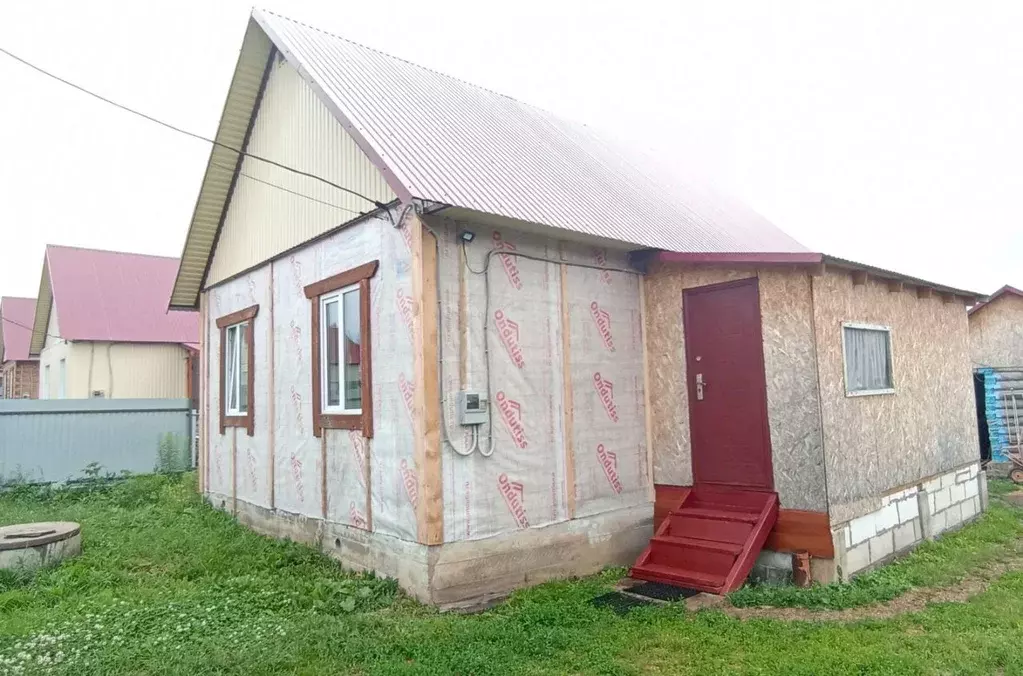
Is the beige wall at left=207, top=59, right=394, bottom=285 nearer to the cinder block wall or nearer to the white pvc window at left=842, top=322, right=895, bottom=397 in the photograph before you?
the white pvc window at left=842, top=322, right=895, bottom=397

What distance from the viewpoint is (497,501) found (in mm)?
7102

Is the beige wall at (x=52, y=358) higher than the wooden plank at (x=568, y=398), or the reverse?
the beige wall at (x=52, y=358)

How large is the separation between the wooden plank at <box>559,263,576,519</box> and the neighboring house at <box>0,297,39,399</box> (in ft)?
81.1

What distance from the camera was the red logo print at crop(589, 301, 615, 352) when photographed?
8328mm

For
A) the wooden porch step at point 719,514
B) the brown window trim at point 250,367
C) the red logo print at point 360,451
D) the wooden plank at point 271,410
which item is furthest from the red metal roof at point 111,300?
the wooden porch step at point 719,514

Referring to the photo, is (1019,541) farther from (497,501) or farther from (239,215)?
(239,215)

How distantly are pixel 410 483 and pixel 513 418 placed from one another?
A: 50.5 inches

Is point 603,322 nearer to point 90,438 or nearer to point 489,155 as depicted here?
point 489,155

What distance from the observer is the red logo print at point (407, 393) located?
22.2 feet

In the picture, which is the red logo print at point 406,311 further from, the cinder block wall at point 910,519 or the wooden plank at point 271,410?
the cinder block wall at point 910,519

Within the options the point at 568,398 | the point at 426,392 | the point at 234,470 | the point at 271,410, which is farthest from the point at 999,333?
the point at 234,470

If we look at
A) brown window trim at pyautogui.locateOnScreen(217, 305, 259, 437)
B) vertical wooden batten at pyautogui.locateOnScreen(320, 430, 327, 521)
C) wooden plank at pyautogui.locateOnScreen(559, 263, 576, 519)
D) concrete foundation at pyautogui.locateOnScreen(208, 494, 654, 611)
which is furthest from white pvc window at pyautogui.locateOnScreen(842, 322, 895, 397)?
brown window trim at pyautogui.locateOnScreen(217, 305, 259, 437)

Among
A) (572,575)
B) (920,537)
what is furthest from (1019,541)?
(572,575)

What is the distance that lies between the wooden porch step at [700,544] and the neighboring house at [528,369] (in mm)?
29
